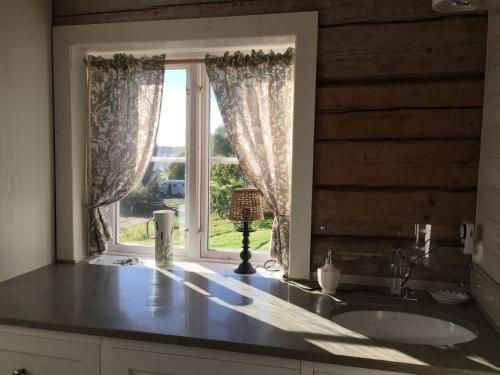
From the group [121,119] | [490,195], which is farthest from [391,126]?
[121,119]

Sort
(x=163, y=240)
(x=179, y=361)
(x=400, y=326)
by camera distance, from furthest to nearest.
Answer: (x=163, y=240) → (x=400, y=326) → (x=179, y=361)

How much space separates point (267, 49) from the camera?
2105 millimetres

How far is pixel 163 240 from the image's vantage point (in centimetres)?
224

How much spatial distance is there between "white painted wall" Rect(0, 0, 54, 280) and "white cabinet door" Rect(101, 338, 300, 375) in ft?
2.63

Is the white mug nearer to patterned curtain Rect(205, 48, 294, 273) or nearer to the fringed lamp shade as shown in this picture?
the fringed lamp shade

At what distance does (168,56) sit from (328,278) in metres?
1.38

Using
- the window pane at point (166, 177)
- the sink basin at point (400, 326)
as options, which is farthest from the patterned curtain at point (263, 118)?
the sink basin at point (400, 326)

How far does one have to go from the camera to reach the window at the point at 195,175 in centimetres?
231

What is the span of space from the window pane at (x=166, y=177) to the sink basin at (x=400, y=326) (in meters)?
1.08

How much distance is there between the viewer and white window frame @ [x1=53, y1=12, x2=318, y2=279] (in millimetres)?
1913

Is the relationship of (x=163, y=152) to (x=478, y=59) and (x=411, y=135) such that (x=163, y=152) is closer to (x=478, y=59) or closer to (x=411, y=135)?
(x=411, y=135)

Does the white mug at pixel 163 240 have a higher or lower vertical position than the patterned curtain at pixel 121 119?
lower

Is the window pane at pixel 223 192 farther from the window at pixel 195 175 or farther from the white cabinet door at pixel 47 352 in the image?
the white cabinet door at pixel 47 352

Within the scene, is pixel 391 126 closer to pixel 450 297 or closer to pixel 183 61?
pixel 450 297
